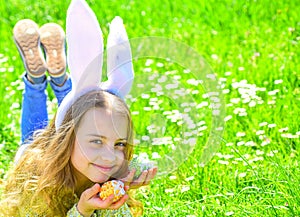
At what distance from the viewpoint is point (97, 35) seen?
2236 millimetres

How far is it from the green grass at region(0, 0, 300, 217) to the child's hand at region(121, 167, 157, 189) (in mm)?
88

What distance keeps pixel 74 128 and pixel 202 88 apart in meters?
1.23

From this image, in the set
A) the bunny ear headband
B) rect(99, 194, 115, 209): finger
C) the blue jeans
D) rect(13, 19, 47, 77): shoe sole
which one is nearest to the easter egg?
rect(99, 194, 115, 209): finger

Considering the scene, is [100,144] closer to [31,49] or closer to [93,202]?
[93,202]

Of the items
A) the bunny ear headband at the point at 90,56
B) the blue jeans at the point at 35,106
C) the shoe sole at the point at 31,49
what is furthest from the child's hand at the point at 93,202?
the shoe sole at the point at 31,49

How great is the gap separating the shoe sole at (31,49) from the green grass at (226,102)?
12.2 inches

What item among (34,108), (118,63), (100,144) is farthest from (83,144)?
(34,108)

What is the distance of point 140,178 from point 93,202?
157 millimetres

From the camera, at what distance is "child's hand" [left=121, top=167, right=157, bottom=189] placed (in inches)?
86.5

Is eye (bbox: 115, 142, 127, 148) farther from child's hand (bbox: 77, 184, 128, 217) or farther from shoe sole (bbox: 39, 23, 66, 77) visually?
shoe sole (bbox: 39, 23, 66, 77)

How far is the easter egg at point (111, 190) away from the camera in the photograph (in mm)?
2127

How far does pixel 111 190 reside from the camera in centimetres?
213

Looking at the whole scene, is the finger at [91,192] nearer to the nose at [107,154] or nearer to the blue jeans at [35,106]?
the nose at [107,154]

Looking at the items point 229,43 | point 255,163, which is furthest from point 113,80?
point 229,43
